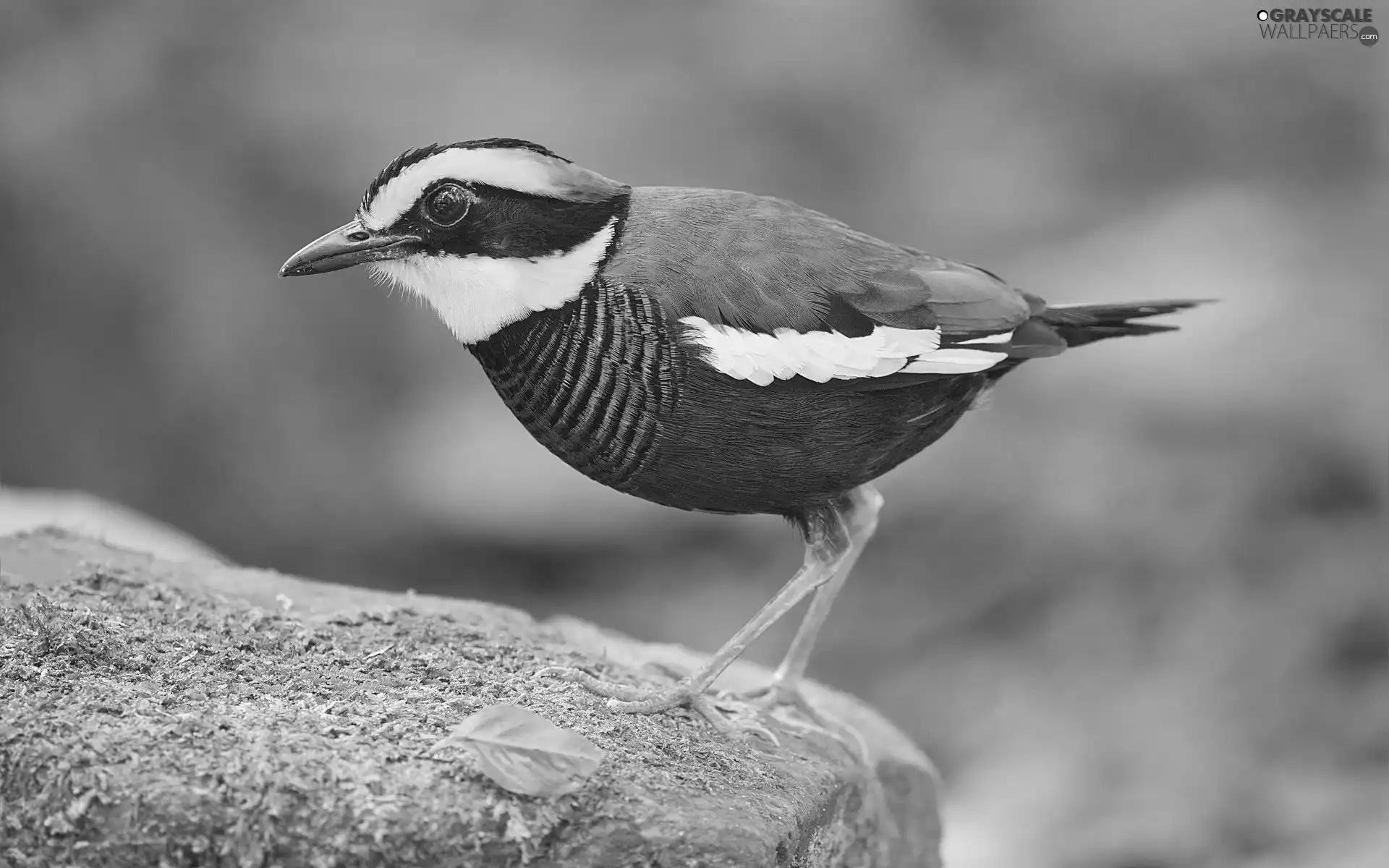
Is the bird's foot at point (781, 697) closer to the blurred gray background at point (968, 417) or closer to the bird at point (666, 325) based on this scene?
the bird at point (666, 325)

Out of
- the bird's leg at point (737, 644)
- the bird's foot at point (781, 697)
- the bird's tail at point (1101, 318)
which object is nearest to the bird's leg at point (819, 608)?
the bird's foot at point (781, 697)

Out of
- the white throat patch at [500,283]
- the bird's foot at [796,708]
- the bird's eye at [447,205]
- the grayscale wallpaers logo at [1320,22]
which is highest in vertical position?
the grayscale wallpaers logo at [1320,22]

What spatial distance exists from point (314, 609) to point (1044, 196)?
9354 mm

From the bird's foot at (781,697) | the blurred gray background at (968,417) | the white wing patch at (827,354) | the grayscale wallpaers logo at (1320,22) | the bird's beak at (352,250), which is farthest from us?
the blurred gray background at (968,417)

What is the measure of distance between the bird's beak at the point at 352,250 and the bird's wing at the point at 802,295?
68 centimetres

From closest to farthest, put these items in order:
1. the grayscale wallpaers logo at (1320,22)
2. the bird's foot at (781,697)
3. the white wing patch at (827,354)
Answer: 1. the white wing patch at (827,354)
2. the bird's foot at (781,697)
3. the grayscale wallpaers logo at (1320,22)

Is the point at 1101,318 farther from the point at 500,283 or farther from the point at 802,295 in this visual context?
the point at 500,283

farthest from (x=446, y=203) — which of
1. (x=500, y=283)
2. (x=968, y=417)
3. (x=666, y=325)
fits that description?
(x=968, y=417)

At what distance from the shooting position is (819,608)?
5633 mm

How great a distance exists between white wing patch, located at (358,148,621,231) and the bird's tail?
1852 mm

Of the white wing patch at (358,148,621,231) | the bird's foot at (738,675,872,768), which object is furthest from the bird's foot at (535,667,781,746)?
the white wing patch at (358,148,621,231)

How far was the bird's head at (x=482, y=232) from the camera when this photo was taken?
4461mm

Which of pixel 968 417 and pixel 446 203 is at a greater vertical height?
pixel 446 203

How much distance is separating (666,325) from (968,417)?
624 cm
